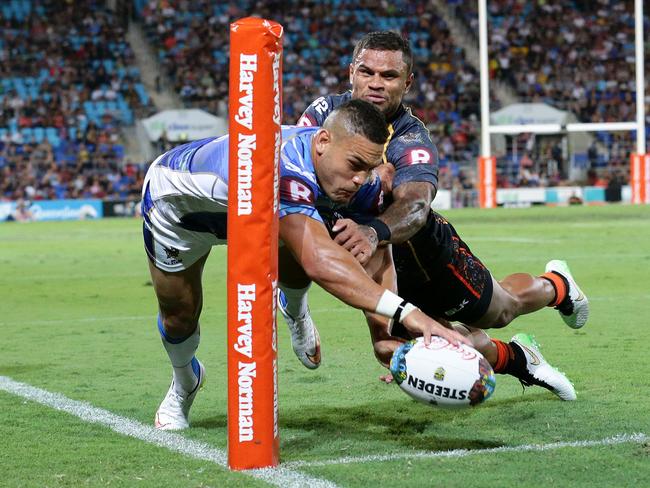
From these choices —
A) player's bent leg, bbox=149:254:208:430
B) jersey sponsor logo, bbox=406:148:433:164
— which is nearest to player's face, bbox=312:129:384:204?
player's bent leg, bbox=149:254:208:430

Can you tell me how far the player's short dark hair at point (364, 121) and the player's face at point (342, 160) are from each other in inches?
0.9

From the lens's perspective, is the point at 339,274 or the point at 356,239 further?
the point at 356,239

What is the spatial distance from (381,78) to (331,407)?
1.81 meters

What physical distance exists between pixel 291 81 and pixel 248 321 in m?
32.7

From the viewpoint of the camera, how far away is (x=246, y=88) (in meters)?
4.32

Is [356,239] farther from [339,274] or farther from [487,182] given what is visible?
[487,182]

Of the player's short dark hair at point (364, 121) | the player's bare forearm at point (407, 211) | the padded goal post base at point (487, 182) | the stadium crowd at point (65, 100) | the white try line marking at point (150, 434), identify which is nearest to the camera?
the white try line marking at point (150, 434)

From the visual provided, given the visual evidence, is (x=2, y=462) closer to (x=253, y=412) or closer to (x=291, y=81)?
(x=253, y=412)

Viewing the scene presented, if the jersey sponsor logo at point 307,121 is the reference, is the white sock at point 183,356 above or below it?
below

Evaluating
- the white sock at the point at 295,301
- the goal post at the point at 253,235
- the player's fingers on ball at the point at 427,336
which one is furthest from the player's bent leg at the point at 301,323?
the player's fingers on ball at the point at 427,336

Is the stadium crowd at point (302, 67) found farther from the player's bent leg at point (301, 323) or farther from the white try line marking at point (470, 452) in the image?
the white try line marking at point (470, 452)

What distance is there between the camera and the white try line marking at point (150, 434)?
4.27 metres

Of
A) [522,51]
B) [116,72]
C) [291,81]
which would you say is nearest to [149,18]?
[116,72]

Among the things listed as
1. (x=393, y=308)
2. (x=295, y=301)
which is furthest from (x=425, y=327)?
(x=295, y=301)
